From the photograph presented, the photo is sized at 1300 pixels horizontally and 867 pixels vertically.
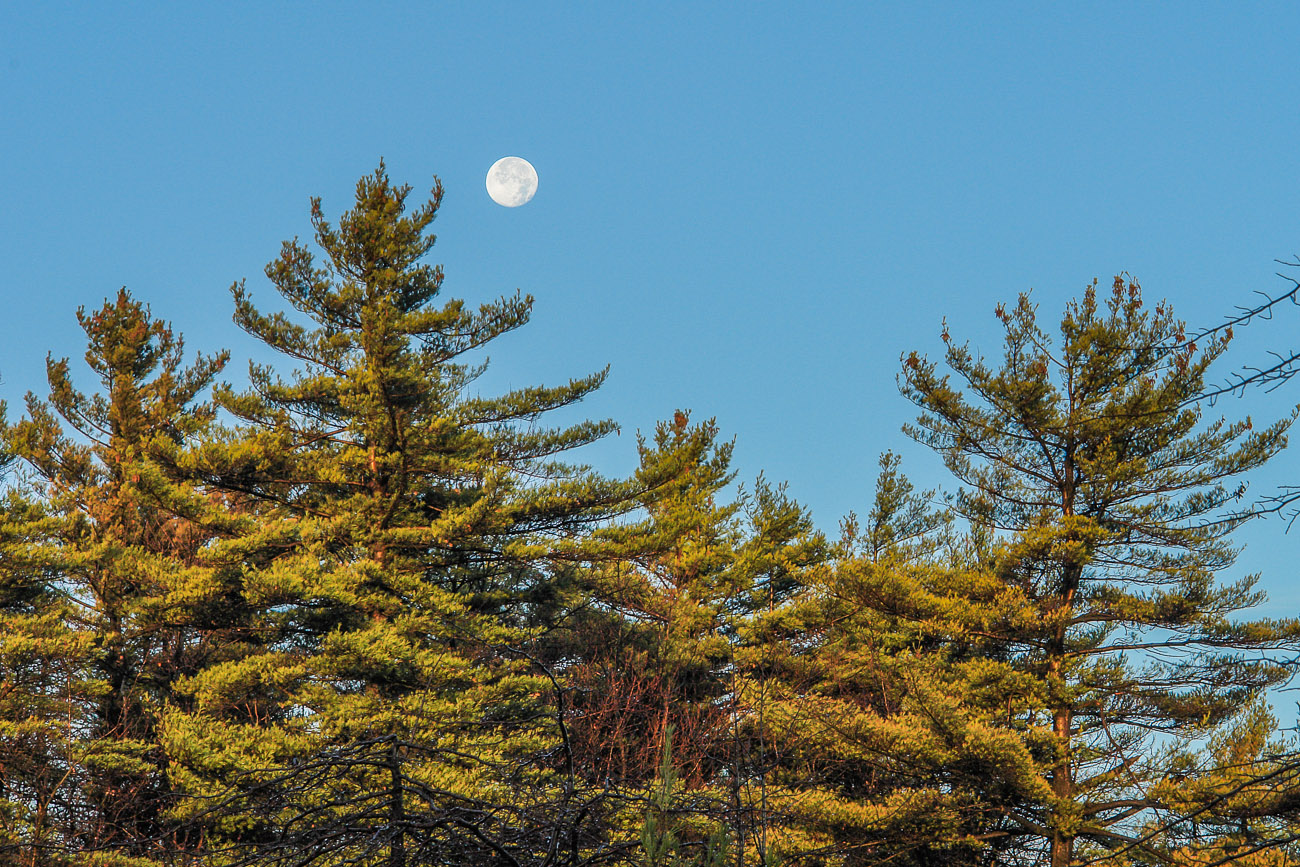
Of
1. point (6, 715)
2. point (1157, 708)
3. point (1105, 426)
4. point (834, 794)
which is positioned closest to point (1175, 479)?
point (1105, 426)

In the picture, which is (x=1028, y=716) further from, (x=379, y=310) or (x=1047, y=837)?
(x=379, y=310)

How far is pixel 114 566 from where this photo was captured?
1612 cm

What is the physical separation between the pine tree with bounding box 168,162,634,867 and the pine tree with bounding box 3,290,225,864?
3.48 ft

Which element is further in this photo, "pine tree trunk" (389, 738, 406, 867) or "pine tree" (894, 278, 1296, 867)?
"pine tree" (894, 278, 1296, 867)

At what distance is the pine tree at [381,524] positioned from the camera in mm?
14414

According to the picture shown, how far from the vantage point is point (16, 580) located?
17.0 metres

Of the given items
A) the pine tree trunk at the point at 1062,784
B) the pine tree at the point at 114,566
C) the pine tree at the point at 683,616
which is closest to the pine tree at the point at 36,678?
the pine tree at the point at 114,566

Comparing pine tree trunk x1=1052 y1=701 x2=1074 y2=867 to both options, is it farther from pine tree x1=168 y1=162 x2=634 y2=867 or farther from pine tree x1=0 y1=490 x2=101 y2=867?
pine tree x1=0 y1=490 x2=101 y2=867

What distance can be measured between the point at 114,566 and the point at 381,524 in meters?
4.28

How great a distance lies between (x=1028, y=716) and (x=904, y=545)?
7.60 m

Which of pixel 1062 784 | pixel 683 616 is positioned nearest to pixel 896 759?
pixel 1062 784

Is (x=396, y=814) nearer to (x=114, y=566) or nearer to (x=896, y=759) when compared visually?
(x=896, y=759)

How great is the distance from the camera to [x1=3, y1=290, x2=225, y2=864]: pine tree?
15.1 metres

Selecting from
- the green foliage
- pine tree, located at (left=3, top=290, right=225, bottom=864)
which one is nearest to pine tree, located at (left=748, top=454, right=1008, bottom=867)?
the green foliage
